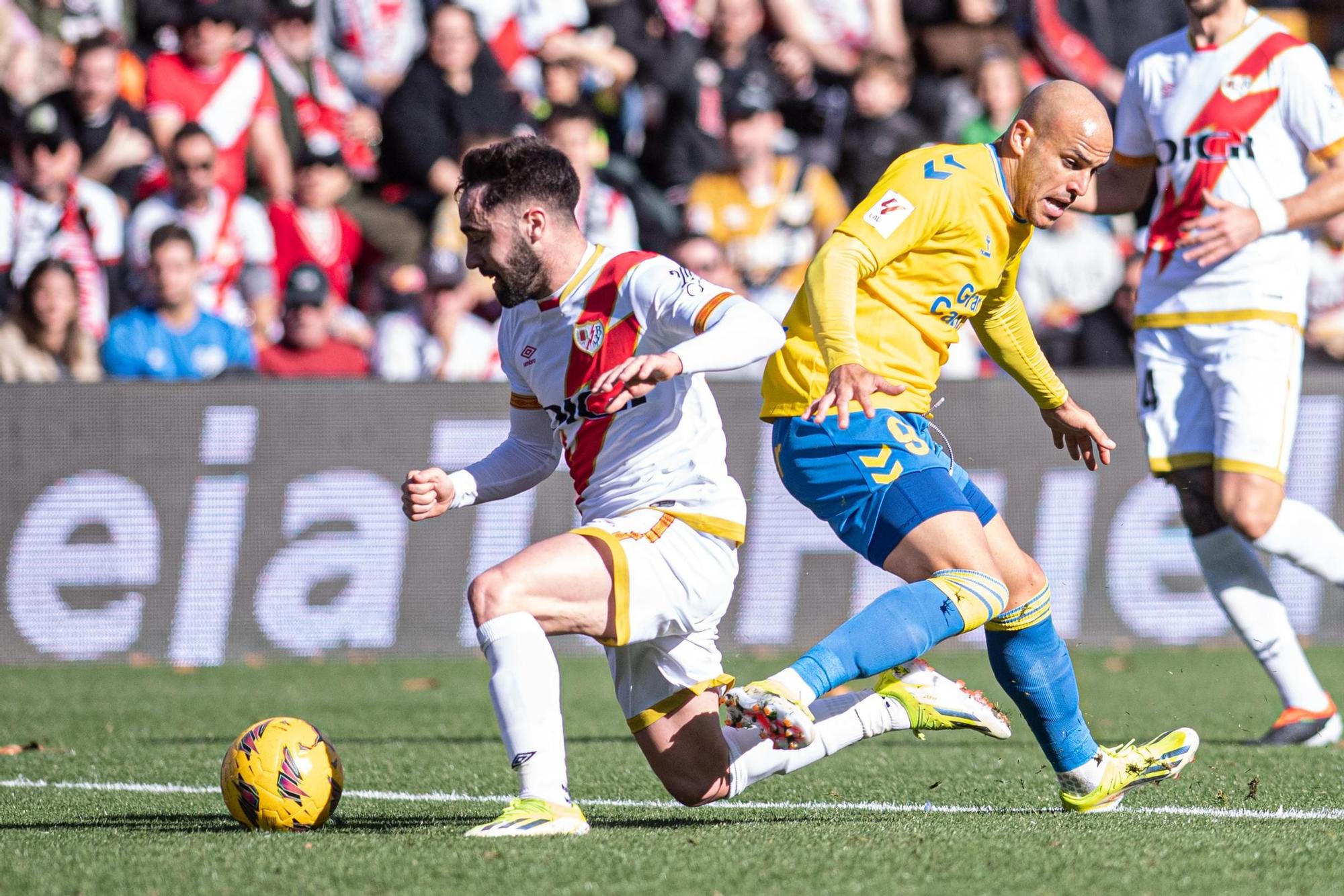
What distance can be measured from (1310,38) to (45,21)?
10.0 meters

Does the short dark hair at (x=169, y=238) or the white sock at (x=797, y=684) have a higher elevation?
the white sock at (x=797, y=684)

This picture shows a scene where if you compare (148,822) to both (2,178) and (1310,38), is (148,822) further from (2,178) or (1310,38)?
(1310,38)

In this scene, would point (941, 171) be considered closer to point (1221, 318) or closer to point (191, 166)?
point (1221, 318)

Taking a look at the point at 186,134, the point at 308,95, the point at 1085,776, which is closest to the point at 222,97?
the point at 308,95

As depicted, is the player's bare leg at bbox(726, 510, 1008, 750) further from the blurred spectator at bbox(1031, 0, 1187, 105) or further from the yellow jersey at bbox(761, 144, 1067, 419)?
the blurred spectator at bbox(1031, 0, 1187, 105)

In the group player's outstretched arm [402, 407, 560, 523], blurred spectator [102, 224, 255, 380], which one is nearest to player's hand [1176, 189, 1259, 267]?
player's outstretched arm [402, 407, 560, 523]

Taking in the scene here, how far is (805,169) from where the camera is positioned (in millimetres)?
11922

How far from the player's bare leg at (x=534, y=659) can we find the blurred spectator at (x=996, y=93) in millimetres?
8221

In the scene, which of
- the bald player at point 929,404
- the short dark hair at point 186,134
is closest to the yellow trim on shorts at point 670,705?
the bald player at point 929,404

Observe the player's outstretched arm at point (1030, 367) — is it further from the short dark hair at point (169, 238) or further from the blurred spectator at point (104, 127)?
the blurred spectator at point (104, 127)

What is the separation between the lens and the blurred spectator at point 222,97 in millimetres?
11562

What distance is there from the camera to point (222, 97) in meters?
11.7

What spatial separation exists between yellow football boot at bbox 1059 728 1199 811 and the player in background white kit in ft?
5.49

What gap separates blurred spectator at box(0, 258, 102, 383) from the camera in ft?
33.0
